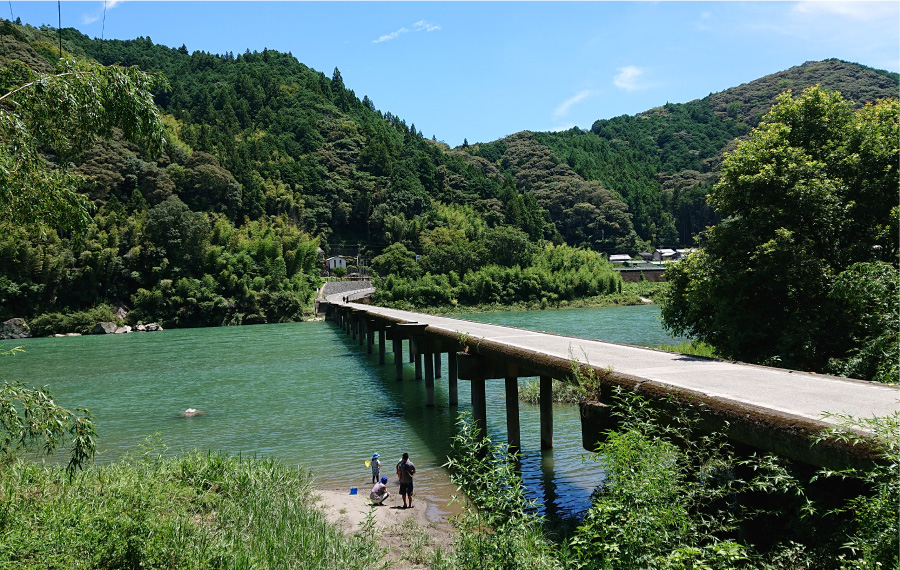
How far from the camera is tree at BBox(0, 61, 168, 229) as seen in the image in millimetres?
6320

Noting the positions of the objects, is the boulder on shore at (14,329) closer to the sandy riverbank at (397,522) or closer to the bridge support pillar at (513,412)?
the sandy riverbank at (397,522)

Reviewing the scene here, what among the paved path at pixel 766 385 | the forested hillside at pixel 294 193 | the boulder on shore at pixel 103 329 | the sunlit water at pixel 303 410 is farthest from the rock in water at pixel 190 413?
the boulder on shore at pixel 103 329

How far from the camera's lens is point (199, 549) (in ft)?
21.6

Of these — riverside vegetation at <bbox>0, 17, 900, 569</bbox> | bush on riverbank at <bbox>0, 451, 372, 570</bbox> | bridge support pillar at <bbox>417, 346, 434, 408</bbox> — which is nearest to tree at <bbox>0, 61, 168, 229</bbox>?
riverside vegetation at <bbox>0, 17, 900, 569</bbox>

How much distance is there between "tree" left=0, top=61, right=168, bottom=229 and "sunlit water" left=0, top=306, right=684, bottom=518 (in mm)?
4128

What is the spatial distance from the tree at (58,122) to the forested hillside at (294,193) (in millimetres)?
733

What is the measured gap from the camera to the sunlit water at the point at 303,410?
12406 millimetres

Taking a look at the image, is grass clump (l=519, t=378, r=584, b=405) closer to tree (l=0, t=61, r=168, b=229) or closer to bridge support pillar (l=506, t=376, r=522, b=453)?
bridge support pillar (l=506, t=376, r=522, b=453)

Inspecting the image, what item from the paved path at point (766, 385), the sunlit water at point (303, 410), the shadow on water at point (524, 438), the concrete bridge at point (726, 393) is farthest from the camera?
the sunlit water at point (303, 410)

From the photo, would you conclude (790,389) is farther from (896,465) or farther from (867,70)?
(867,70)

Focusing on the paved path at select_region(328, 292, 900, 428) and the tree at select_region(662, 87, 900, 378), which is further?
the tree at select_region(662, 87, 900, 378)

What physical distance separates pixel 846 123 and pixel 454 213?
334 ft

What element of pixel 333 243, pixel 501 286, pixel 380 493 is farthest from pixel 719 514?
pixel 333 243

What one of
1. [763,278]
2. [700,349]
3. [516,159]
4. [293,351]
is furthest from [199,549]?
[516,159]
